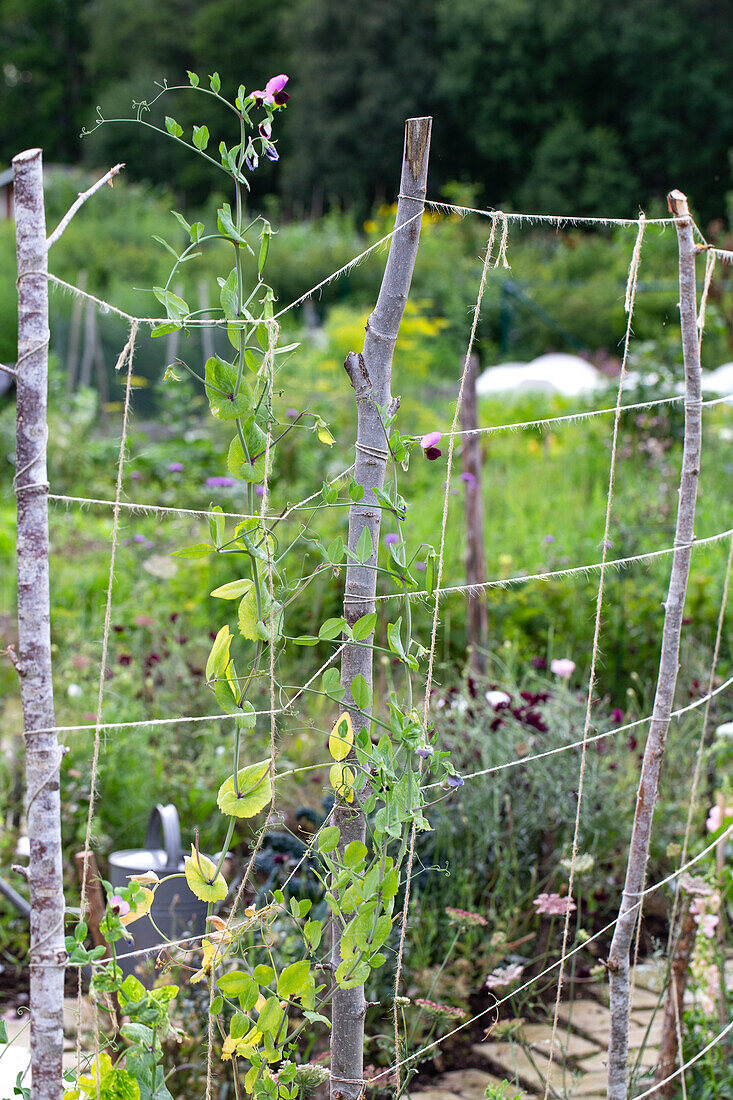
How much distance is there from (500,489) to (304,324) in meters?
6.71

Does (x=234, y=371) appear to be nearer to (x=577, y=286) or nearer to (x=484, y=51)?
(x=577, y=286)

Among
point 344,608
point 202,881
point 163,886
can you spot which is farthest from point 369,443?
point 163,886

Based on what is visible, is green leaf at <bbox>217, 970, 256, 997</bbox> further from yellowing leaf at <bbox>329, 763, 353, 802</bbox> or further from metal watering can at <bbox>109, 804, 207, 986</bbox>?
metal watering can at <bbox>109, 804, 207, 986</bbox>

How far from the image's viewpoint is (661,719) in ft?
4.81

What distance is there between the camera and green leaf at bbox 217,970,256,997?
113 centimetres

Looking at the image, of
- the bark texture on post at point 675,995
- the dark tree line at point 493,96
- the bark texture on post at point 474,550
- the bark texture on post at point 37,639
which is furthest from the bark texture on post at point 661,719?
the dark tree line at point 493,96

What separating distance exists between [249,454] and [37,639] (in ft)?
1.05

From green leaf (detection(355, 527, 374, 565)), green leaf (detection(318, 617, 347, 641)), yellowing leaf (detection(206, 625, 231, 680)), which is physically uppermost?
green leaf (detection(355, 527, 374, 565))

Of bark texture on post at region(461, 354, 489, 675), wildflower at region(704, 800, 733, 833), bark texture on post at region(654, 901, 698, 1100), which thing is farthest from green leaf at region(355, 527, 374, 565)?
bark texture on post at region(461, 354, 489, 675)

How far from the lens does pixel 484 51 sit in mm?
24281

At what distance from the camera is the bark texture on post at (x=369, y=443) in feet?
4.14

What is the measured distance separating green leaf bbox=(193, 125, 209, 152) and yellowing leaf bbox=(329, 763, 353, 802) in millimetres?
712

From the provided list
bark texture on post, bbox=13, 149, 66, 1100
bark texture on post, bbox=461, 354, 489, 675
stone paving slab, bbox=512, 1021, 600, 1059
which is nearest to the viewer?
bark texture on post, bbox=13, 149, 66, 1100

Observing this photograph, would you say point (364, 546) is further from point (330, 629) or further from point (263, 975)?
point (263, 975)
